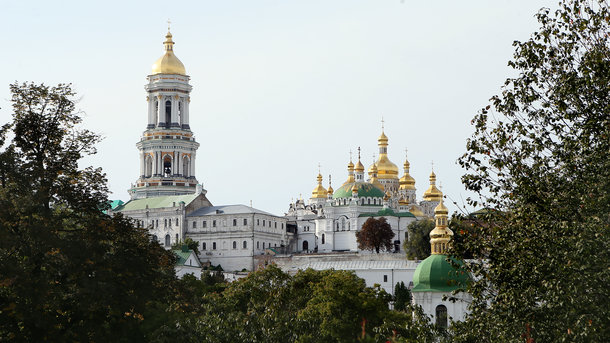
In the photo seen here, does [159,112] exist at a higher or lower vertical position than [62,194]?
higher

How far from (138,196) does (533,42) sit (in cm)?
10001

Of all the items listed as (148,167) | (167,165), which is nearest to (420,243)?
(167,165)

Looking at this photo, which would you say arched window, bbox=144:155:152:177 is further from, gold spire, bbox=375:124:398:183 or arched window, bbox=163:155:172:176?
gold spire, bbox=375:124:398:183

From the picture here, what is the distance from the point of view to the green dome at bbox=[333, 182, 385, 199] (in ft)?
370

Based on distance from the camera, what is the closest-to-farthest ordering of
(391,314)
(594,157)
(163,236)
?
(594,157)
(391,314)
(163,236)

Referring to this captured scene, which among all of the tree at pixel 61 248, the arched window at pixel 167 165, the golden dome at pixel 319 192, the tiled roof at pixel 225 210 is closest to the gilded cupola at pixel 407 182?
the golden dome at pixel 319 192

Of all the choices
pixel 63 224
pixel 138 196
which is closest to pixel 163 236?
pixel 138 196

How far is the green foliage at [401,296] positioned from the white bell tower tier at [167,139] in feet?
151

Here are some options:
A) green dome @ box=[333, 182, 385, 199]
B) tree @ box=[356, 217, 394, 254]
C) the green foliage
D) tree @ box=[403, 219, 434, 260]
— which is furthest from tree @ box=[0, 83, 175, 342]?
green dome @ box=[333, 182, 385, 199]

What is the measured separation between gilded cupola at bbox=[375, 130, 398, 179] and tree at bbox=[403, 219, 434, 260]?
2673 cm

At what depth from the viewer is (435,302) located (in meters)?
49.3

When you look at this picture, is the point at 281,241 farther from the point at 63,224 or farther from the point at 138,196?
the point at 63,224

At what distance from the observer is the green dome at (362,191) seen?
112875 millimetres

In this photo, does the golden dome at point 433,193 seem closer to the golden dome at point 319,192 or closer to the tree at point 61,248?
the golden dome at point 319,192
